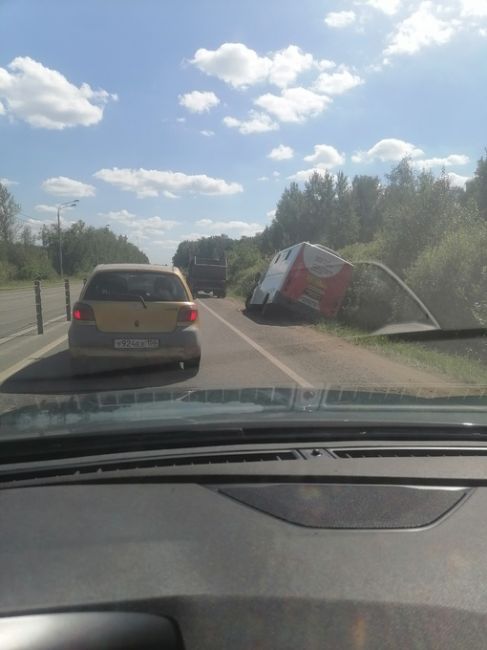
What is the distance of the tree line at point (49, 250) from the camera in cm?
7581

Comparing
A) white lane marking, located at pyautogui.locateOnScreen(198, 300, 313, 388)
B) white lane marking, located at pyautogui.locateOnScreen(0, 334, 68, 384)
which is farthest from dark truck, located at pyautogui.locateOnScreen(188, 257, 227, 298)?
white lane marking, located at pyautogui.locateOnScreen(0, 334, 68, 384)

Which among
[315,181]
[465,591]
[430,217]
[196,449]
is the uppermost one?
[315,181]

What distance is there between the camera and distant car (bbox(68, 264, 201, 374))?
26.9 ft

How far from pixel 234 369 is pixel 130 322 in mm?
1813

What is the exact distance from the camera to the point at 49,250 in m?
102

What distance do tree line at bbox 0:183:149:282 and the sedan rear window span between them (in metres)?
60.2

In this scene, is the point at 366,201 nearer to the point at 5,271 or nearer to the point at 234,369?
the point at 5,271

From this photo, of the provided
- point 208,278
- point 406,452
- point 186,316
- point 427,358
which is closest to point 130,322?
point 186,316

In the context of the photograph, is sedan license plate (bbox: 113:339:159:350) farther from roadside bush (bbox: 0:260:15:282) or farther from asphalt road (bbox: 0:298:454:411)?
roadside bush (bbox: 0:260:15:282)

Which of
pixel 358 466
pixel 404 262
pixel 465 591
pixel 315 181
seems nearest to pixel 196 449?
pixel 358 466

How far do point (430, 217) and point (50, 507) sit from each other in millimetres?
19494

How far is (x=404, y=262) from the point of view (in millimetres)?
20469

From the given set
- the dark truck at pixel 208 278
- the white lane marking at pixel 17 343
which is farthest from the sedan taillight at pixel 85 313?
the dark truck at pixel 208 278

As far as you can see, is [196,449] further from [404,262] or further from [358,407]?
[404,262]
